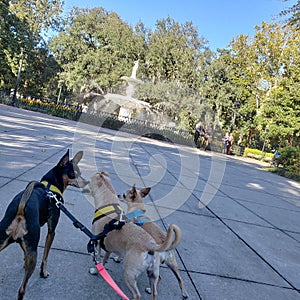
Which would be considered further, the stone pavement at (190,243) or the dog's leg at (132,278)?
the stone pavement at (190,243)

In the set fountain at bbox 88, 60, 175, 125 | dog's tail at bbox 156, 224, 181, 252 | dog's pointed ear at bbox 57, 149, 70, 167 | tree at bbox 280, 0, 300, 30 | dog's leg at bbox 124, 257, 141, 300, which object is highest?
tree at bbox 280, 0, 300, 30

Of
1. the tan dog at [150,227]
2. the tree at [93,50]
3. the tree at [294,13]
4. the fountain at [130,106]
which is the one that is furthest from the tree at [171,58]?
the tan dog at [150,227]

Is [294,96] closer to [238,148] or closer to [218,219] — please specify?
[238,148]

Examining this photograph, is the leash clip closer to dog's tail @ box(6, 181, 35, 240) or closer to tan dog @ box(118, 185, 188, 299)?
dog's tail @ box(6, 181, 35, 240)

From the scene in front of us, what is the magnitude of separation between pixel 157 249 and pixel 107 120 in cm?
2515

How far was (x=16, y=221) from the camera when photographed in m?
1.85

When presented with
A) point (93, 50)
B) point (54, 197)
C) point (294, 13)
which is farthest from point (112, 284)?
point (93, 50)

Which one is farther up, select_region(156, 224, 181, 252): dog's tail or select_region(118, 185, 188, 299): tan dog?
select_region(156, 224, 181, 252): dog's tail

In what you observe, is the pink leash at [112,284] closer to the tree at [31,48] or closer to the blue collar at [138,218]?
the blue collar at [138,218]

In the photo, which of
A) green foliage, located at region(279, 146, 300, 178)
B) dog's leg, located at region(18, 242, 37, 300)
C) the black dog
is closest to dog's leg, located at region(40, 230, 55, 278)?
the black dog

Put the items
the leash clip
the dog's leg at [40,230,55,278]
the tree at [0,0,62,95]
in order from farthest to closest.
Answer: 1. the tree at [0,0,62,95]
2. the dog's leg at [40,230,55,278]
3. the leash clip

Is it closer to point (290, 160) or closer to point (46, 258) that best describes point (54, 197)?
point (46, 258)

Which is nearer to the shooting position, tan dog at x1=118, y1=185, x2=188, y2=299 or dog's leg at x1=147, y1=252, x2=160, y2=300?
dog's leg at x1=147, y1=252, x2=160, y2=300

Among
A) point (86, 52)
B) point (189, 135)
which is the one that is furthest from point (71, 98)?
point (189, 135)
